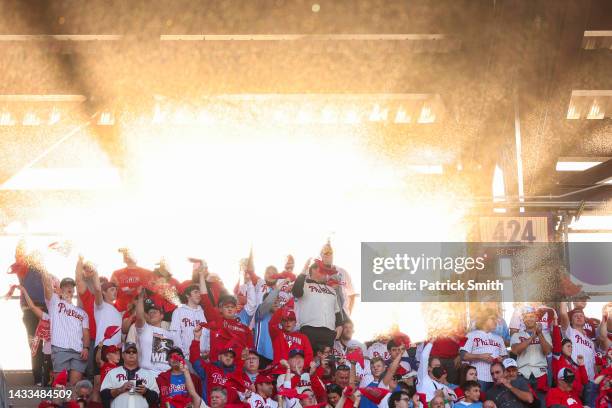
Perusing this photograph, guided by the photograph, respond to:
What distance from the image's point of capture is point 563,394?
33.1ft

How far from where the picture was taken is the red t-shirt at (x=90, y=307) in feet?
33.8

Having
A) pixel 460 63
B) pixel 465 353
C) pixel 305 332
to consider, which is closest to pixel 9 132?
pixel 460 63

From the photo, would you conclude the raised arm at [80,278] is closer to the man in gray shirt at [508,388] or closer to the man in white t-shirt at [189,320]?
the man in white t-shirt at [189,320]

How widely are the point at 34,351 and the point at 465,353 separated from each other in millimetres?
4577

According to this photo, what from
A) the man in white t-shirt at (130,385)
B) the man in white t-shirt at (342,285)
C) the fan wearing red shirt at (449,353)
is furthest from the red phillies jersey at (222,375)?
the fan wearing red shirt at (449,353)

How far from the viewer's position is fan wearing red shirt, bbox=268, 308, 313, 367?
10109 mm

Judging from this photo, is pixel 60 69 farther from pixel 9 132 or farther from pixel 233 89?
pixel 233 89

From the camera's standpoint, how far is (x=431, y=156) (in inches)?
682

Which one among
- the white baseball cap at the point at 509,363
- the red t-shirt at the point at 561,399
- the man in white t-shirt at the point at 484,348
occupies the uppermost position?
the man in white t-shirt at the point at 484,348

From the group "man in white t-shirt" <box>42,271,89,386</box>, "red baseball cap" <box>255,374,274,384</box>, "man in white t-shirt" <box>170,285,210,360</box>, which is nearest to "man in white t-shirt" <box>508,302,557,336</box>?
"red baseball cap" <box>255,374,274,384</box>

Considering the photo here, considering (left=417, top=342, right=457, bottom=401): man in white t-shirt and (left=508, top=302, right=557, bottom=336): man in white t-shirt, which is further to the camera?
(left=508, top=302, right=557, bottom=336): man in white t-shirt

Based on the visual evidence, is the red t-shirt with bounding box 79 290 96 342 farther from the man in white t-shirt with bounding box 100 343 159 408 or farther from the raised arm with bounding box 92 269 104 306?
the man in white t-shirt with bounding box 100 343 159 408

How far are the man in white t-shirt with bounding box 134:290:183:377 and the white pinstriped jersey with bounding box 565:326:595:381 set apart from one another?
4242mm

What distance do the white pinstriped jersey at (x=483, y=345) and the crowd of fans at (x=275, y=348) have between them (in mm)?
13
